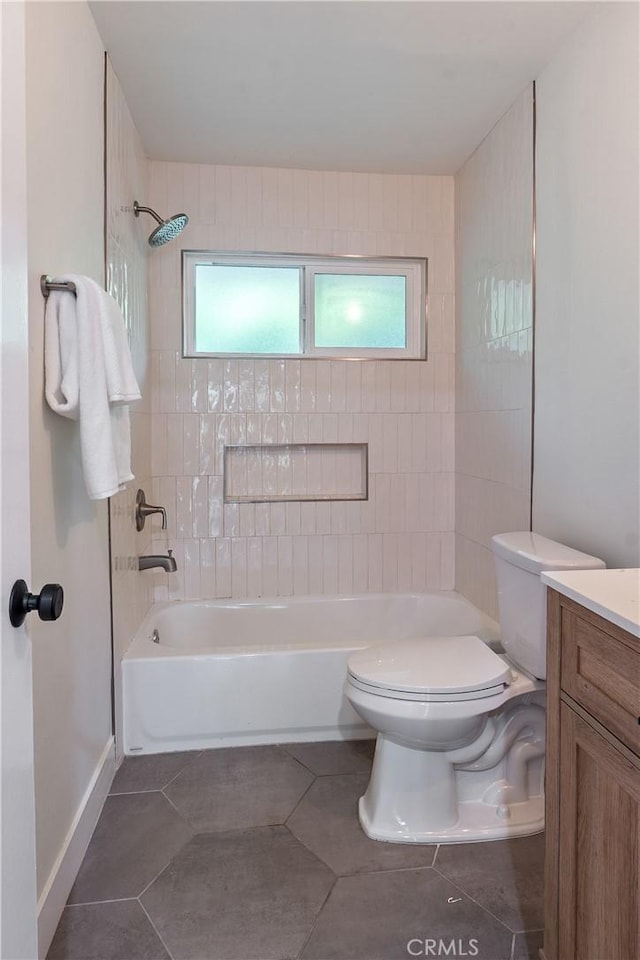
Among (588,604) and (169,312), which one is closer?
(588,604)

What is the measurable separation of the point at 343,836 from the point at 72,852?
2.45 feet

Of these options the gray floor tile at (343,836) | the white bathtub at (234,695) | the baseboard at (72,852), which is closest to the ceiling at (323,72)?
the white bathtub at (234,695)

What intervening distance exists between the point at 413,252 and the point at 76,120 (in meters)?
1.74

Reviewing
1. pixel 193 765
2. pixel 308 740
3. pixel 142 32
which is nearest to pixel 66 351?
pixel 142 32

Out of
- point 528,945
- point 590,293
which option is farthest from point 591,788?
point 590,293

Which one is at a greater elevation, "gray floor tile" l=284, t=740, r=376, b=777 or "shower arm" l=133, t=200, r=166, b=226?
"shower arm" l=133, t=200, r=166, b=226

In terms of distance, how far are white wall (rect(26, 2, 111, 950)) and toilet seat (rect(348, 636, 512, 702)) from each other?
81 cm

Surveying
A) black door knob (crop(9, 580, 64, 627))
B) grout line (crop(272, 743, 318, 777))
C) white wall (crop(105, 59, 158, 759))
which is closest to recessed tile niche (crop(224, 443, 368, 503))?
white wall (crop(105, 59, 158, 759))

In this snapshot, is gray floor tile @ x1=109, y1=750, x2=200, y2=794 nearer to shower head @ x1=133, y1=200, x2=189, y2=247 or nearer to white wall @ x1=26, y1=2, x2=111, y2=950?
white wall @ x1=26, y1=2, x2=111, y2=950

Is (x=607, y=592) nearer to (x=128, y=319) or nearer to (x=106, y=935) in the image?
(x=106, y=935)

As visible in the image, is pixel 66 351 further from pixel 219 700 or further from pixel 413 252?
pixel 413 252

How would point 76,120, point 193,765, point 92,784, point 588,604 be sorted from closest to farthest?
point 588,604, point 76,120, point 92,784, point 193,765

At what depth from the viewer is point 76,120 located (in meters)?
1.67

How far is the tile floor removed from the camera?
1.39 m
